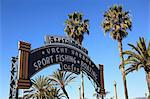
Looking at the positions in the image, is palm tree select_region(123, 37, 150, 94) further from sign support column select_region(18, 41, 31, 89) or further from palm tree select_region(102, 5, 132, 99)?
sign support column select_region(18, 41, 31, 89)

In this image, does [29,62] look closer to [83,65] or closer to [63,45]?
[63,45]

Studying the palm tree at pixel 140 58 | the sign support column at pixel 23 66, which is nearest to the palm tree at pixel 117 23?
the palm tree at pixel 140 58

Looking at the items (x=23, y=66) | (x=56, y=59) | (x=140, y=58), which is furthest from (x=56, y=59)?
(x=140, y=58)

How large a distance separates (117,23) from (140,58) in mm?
7735

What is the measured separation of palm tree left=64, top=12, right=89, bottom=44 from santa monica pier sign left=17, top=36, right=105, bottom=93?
350 inches

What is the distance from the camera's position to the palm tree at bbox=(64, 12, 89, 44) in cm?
4159

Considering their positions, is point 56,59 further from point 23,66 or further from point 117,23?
point 117,23

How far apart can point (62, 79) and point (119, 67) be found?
14.4 meters

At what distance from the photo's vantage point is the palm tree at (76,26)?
136 feet

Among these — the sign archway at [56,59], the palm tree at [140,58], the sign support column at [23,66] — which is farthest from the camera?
the palm tree at [140,58]

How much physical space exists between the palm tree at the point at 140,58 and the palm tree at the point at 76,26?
7.35m

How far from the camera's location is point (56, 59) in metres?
27.3

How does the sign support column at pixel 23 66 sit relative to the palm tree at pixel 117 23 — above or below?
below

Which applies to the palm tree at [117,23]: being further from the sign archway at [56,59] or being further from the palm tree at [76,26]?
the sign archway at [56,59]
